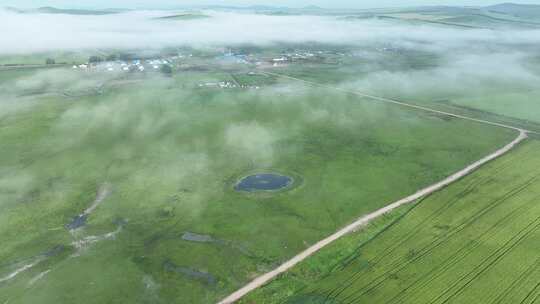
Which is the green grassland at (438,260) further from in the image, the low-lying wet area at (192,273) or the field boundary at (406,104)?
the field boundary at (406,104)

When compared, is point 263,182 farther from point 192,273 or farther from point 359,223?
point 192,273

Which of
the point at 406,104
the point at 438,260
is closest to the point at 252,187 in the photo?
the point at 438,260

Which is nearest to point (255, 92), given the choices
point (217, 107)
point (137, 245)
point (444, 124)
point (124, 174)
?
point (217, 107)

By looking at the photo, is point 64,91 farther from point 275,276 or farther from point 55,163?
point 275,276

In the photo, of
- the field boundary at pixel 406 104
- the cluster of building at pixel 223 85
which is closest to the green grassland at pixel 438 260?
the field boundary at pixel 406 104

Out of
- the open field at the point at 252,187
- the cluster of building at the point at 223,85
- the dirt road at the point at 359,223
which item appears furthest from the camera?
the cluster of building at the point at 223,85

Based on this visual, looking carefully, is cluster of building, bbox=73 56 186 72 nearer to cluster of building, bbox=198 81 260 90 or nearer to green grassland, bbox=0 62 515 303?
cluster of building, bbox=198 81 260 90
